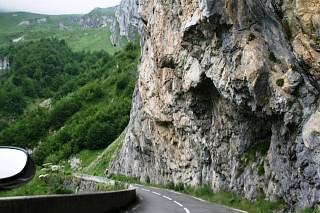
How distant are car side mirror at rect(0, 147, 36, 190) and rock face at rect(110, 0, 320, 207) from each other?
39.9 feet

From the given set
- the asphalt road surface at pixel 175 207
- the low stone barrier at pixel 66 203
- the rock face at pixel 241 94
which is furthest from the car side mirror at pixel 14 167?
the asphalt road surface at pixel 175 207

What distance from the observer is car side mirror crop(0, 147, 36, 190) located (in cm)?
327

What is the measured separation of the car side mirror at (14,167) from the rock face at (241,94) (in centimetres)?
1217

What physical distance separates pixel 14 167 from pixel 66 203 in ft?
22.4

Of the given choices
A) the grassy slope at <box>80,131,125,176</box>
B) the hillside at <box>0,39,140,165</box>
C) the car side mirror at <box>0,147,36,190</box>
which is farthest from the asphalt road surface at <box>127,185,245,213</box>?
the hillside at <box>0,39,140,165</box>

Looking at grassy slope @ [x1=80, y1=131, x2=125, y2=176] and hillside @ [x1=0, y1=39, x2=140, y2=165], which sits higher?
hillside @ [x1=0, y1=39, x2=140, y2=165]

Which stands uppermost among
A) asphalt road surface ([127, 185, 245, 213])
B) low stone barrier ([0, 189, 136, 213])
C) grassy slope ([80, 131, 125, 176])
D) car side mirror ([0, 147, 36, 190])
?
car side mirror ([0, 147, 36, 190])

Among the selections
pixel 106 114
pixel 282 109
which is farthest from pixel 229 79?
pixel 106 114

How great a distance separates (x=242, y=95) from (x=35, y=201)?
1541cm

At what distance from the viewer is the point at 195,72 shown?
95.1ft

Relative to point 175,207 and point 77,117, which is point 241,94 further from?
point 77,117

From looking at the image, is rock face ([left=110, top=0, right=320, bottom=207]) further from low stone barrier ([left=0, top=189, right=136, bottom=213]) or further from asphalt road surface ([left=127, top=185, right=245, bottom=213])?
low stone barrier ([left=0, top=189, right=136, bottom=213])

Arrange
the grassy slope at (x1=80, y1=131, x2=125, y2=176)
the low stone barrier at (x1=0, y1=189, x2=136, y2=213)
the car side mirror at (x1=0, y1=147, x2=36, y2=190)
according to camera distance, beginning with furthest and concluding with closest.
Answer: the grassy slope at (x1=80, y1=131, x2=125, y2=176) → the low stone barrier at (x1=0, y1=189, x2=136, y2=213) → the car side mirror at (x1=0, y1=147, x2=36, y2=190)

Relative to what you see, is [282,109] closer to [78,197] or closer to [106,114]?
[78,197]
